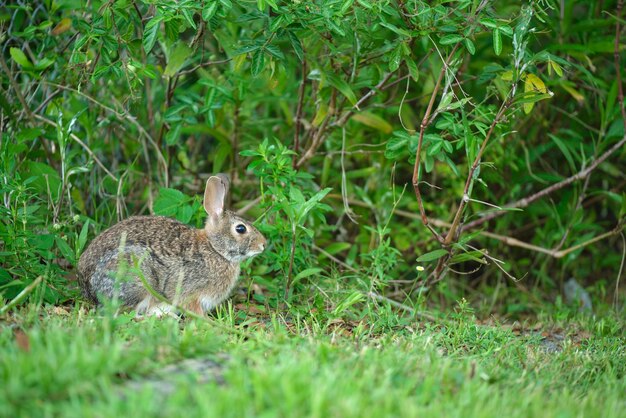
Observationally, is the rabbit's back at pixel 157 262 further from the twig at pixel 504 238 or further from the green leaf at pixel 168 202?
the twig at pixel 504 238

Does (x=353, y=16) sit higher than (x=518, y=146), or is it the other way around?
(x=353, y=16)

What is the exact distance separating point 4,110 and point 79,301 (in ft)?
5.78

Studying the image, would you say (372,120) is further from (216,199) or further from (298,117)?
(216,199)

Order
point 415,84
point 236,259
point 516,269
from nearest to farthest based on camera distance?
1. point 236,259
2. point 415,84
3. point 516,269

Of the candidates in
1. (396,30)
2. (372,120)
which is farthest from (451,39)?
(372,120)

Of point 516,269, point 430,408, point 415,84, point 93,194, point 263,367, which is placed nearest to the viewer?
point 430,408

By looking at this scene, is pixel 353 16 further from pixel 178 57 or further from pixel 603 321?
pixel 603 321

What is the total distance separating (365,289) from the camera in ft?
19.5

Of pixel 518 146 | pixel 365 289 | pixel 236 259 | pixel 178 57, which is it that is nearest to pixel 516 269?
pixel 518 146

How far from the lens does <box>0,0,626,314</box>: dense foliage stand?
5246 millimetres

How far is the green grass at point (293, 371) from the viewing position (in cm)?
291

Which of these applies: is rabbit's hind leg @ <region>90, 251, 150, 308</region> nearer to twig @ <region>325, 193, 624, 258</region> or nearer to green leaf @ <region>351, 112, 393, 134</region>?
twig @ <region>325, 193, 624, 258</region>

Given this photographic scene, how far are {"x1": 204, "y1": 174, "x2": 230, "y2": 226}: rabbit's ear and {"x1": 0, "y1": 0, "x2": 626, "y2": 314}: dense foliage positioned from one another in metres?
0.22

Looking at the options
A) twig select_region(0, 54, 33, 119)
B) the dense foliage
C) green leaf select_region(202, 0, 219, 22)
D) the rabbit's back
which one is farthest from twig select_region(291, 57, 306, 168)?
twig select_region(0, 54, 33, 119)
